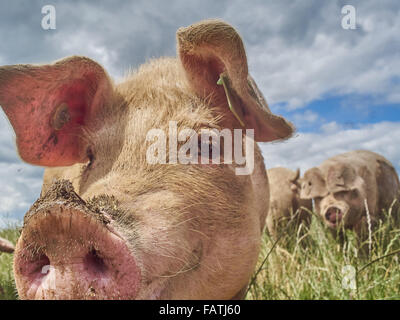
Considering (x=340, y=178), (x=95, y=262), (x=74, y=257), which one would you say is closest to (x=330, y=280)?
(x=340, y=178)

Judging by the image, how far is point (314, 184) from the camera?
6.36m

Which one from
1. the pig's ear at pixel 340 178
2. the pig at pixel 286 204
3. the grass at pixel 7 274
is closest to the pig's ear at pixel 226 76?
the grass at pixel 7 274

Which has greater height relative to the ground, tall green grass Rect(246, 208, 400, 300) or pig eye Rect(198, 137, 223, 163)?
pig eye Rect(198, 137, 223, 163)

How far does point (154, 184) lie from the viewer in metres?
2.11

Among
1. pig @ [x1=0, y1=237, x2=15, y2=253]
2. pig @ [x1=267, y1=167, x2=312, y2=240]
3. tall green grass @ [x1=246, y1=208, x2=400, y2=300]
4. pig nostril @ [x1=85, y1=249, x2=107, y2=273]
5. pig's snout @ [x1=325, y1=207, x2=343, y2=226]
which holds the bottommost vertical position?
tall green grass @ [x1=246, y1=208, x2=400, y2=300]

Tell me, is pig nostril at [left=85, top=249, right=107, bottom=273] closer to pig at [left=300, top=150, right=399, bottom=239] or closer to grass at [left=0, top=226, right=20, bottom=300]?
grass at [left=0, top=226, right=20, bottom=300]

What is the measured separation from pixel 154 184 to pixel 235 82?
71cm

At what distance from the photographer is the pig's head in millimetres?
5957

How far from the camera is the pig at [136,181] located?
163 cm

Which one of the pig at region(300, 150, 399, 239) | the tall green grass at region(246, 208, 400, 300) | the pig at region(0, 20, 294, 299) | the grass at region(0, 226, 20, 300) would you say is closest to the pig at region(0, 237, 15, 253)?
the grass at region(0, 226, 20, 300)

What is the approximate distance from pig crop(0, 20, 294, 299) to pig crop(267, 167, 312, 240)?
157 inches

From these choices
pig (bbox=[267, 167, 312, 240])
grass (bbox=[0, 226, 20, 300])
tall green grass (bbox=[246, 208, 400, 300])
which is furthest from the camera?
pig (bbox=[267, 167, 312, 240])
